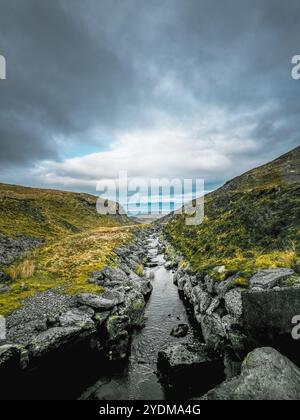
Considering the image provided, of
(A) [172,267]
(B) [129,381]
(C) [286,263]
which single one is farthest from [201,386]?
(A) [172,267]

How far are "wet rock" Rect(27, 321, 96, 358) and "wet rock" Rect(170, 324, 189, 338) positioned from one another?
579cm

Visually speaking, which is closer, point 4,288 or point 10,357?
point 10,357

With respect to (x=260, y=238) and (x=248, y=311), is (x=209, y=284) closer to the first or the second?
(x=248, y=311)

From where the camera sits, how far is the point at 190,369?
11.9 meters

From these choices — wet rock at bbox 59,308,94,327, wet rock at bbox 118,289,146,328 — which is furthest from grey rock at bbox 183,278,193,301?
wet rock at bbox 59,308,94,327

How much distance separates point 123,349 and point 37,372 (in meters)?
4.85

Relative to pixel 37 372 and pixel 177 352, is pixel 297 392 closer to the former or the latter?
pixel 177 352

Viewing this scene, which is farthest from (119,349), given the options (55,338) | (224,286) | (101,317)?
(224,286)

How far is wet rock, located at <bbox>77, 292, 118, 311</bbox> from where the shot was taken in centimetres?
1599

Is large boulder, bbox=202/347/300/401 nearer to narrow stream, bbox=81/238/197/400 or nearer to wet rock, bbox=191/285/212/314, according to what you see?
narrow stream, bbox=81/238/197/400

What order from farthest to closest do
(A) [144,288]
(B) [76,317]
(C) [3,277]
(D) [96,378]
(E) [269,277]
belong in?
(A) [144,288], (C) [3,277], (B) [76,317], (E) [269,277], (D) [96,378]

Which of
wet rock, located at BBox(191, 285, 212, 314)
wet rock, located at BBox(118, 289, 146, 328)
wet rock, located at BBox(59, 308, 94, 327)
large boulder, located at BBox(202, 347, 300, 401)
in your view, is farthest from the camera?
wet rock, located at BBox(118, 289, 146, 328)

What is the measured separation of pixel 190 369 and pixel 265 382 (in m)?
4.74

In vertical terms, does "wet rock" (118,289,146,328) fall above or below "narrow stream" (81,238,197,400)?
above
